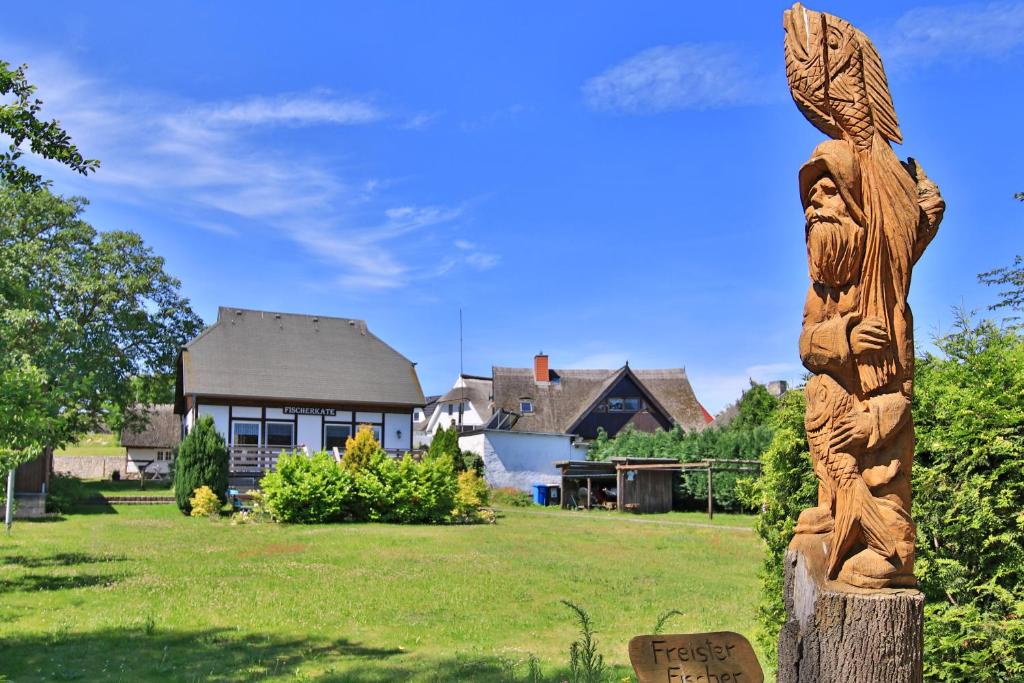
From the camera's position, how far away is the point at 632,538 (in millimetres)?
20922

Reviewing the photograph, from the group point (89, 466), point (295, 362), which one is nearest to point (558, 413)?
point (295, 362)

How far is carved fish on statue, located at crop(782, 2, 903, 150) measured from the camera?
4.58 metres

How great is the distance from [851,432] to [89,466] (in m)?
56.7

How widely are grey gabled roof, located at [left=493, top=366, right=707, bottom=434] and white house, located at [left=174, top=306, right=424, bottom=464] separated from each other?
24.9 ft

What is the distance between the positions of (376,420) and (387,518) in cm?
1385

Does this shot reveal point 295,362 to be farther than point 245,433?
Yes

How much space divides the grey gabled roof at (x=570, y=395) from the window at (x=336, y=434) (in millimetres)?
9850

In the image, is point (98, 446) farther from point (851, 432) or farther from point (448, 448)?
point (851, 432)

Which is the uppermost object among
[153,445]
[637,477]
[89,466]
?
[153,445]

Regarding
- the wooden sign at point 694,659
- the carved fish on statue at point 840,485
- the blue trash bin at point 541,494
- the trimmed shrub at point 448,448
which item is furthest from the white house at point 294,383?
the carved fish on statue at point 840,485

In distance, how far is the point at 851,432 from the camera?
4.37 metres

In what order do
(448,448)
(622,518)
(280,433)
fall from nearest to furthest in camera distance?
(622,518), (448,448), (280,433)

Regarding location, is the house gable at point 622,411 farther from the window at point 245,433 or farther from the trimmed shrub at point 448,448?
the window at point 245,433

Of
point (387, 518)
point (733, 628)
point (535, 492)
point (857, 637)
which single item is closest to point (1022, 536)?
point (857, 637)
